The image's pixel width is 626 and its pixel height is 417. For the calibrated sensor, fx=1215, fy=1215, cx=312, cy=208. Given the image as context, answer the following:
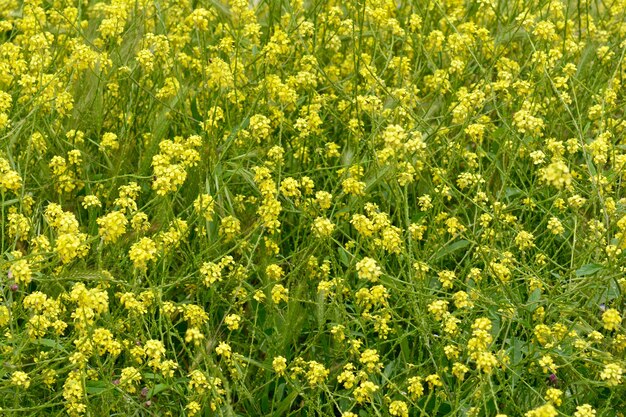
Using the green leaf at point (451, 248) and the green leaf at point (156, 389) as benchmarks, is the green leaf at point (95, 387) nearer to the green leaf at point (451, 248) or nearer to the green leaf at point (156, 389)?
the green leaf at point (156, 389)

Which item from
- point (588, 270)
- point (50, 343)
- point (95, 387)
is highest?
point (588, 270)

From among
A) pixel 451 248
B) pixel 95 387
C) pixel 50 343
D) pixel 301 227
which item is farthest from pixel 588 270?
pixel 50 343

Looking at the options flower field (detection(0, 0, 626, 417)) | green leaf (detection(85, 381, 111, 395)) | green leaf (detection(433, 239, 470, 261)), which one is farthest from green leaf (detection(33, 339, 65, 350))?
green leaf (detection(433, 239, 470, 261))

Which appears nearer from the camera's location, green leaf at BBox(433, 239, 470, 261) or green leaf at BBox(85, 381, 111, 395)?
green leaf at BBox(85, 381, 111, 395)

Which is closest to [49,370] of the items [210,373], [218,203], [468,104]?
[210,373]

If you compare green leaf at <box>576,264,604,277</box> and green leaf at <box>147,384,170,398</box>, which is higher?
green leaf at <box>576,264,604,277</box>

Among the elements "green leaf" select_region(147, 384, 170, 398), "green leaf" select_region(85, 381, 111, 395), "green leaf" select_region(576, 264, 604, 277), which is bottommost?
"green leaf" select_region(85, 381, 111, 395)

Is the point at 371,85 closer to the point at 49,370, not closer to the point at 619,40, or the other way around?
the point at 619,40

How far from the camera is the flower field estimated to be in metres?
3.37

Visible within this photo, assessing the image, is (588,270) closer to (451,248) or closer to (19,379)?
(451,248)

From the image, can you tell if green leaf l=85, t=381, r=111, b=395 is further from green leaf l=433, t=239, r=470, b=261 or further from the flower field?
green leaf l=433, t=239, r=470, b=261

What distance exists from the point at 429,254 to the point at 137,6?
4.86 feet

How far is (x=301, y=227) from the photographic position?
13.2ft

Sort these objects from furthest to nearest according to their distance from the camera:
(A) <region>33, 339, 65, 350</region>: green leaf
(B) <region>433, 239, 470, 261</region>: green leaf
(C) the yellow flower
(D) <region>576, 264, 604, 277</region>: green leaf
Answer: (B) <region>433, 239, 470, 261</region>: green leaf, (D) <region>576, 264, 604, 277</region>: green leaf, (A) <region>33, 339, 65, 350</region>: green leaf, (C) the yellow flower
